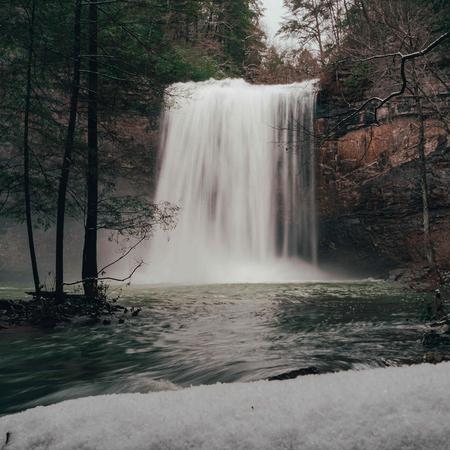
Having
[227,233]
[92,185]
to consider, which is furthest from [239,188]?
[92,185]

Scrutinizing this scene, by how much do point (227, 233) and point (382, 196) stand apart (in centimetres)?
718

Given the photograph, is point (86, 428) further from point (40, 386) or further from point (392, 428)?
point (40, 386)

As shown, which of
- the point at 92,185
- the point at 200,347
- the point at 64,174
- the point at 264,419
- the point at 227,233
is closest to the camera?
the point at 264,419

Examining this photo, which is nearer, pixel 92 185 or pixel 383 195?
pixel 92 185

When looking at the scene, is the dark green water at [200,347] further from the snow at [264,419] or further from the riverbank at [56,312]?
the snow at [264,419]

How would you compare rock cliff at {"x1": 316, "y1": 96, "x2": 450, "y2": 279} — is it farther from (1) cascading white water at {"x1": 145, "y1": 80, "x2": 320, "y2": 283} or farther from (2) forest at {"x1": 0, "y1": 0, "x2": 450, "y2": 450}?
(1) cascading white water at {"x1": 145, "y1": 80, "x2": 320, "y2": 283}

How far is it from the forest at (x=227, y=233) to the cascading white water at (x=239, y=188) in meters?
0.10

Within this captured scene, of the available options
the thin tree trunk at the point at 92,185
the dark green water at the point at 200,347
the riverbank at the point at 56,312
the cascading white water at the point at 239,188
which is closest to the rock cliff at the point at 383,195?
the cascading white water at the point at 239,188

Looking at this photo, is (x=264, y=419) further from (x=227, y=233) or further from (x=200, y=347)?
(x=227, y=233)

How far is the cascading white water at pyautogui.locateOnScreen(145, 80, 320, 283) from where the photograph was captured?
2033 cm

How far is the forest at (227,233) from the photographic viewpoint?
1587 mm

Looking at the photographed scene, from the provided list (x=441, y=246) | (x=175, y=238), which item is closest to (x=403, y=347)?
(x=441, y=246)

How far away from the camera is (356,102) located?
18656 mm

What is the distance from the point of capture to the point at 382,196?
18188mm
